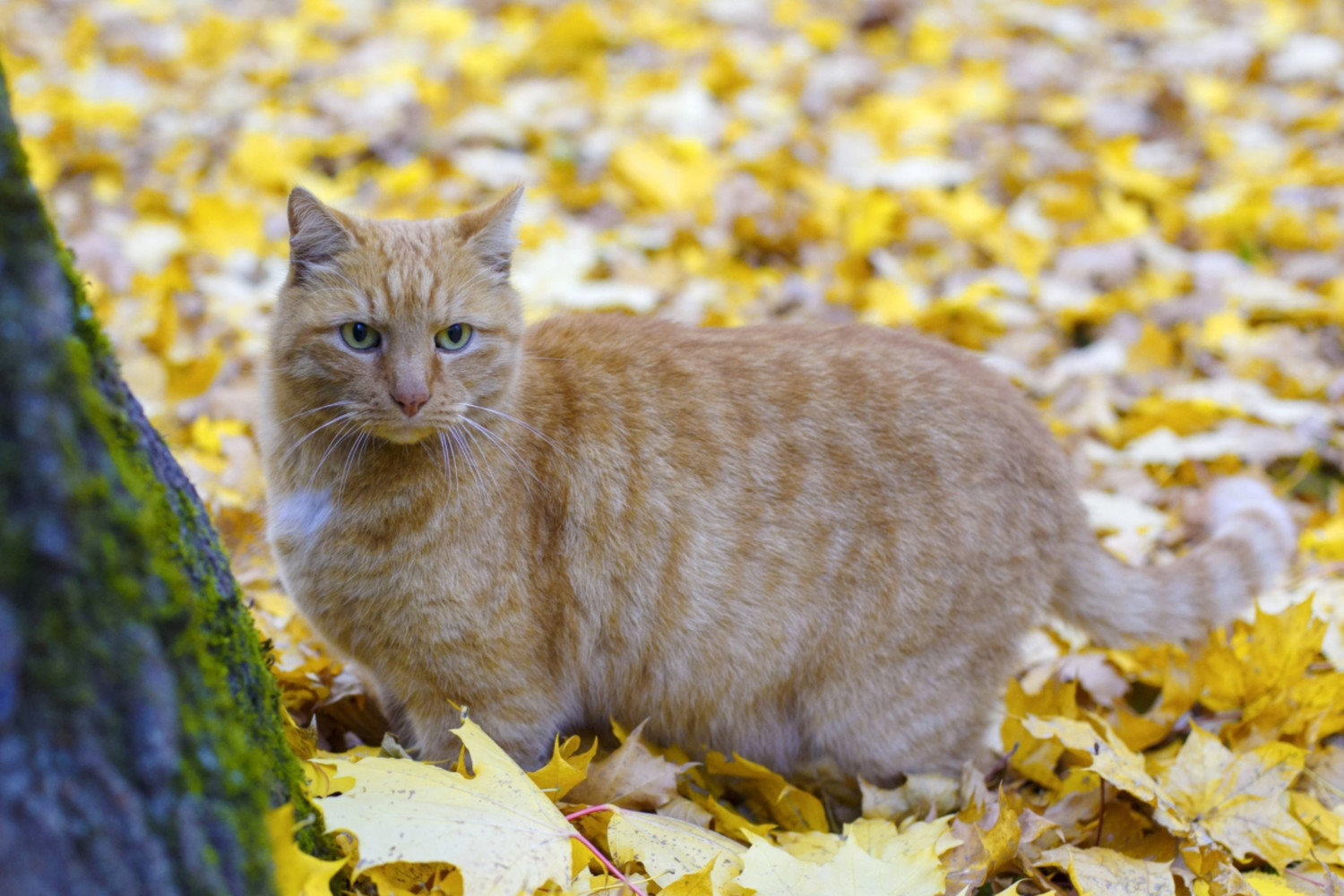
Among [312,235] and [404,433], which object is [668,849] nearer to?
[404,433]

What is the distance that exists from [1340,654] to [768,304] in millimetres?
2566

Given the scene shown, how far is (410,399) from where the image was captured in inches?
91.6

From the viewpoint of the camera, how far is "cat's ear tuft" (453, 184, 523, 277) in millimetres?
2600

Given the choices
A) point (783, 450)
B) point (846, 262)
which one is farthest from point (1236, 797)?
point (846, 262)

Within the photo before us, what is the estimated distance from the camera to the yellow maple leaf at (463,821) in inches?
66.7

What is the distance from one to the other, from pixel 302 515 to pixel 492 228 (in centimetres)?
84

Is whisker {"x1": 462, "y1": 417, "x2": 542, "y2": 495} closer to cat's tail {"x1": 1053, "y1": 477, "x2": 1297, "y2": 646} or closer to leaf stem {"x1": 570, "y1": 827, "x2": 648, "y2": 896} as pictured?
leaf stem {"x1": 570, "y1": 827, "x2": 648, "y2": 896}

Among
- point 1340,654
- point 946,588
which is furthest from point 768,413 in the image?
point 1340,654

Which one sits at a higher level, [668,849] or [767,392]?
[767,392]

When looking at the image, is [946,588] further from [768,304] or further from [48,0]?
[48,0]

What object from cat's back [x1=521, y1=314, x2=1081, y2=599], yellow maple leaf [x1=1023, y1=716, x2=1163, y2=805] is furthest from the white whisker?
yellow maple leaf [x1=1023, y1=716, x2=1163, y2=805]

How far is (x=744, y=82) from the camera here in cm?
635

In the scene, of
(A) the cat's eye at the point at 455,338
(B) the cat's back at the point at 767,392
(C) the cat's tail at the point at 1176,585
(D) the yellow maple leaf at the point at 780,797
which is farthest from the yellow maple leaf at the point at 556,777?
(C) the cat's tail at the point at 1176,585

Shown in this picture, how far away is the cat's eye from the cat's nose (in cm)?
20
